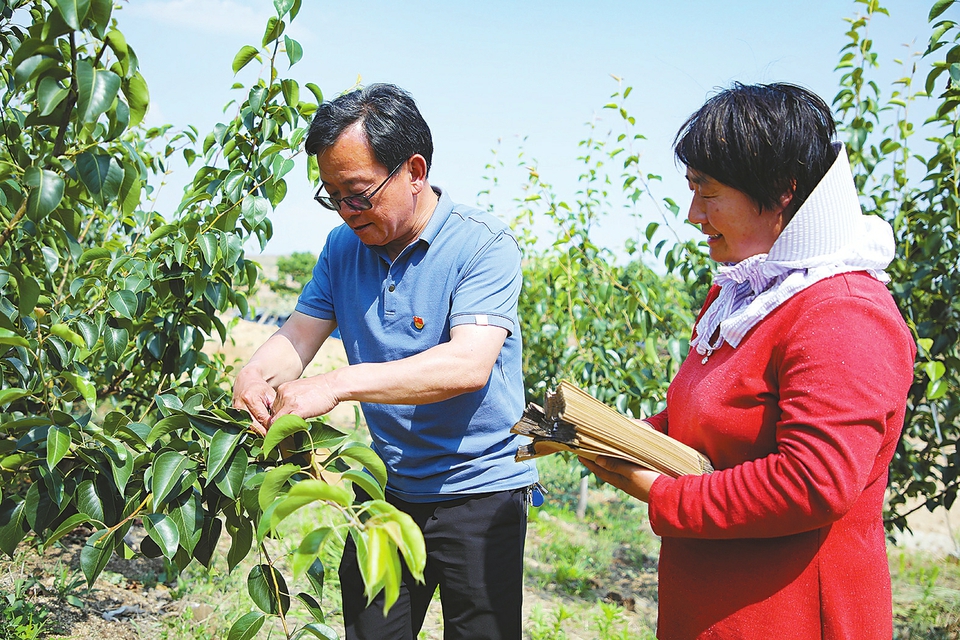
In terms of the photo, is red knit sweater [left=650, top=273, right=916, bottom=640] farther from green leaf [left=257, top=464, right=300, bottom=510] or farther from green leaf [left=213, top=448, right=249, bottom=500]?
green leaf [left=213, top=448, right=249, bottom=500]

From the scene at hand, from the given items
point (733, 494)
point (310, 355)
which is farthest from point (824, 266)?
point (310, 355)

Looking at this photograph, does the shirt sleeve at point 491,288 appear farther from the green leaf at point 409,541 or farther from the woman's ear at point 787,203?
the green leaf at point 409,541

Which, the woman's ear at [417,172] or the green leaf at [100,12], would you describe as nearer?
the green leaf at [100,12]

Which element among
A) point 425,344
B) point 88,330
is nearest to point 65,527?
point 88,330

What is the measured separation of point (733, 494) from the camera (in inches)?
45.1

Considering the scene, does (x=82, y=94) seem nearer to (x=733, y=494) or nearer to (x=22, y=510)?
(x=22, y=510)

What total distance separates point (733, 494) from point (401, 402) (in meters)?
0.64

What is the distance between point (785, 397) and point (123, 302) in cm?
139

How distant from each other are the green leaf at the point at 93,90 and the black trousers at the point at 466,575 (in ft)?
3.73

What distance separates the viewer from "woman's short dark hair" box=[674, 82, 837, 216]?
1197 millimetres

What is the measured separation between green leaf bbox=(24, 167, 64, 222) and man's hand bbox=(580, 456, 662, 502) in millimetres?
942

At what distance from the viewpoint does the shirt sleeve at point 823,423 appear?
107cm

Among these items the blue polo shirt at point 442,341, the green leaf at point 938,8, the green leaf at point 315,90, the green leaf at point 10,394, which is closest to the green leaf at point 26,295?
the green leaf at point 10,394

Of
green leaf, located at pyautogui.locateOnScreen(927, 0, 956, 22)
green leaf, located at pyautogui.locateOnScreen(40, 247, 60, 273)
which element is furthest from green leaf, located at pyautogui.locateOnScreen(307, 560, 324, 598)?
green leaf, located at pyautogui.locateOnScreen(927, 0, 956, 22)
